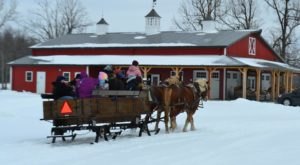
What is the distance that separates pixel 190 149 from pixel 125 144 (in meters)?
1.68

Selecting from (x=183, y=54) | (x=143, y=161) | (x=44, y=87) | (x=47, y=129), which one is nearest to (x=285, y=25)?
(x=183, y=54)

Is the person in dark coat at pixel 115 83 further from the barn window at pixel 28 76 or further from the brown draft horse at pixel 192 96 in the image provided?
the barn window at pixel 28 76

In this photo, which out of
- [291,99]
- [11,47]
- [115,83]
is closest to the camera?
[115,83]

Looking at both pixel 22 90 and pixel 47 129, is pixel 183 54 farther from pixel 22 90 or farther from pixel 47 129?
pixel 47 129

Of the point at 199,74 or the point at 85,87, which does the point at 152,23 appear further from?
the point at 85,87

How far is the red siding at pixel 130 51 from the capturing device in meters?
43.6

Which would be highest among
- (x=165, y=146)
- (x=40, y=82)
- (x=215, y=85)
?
(x=40, y=82)

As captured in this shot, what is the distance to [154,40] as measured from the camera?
46.9 m

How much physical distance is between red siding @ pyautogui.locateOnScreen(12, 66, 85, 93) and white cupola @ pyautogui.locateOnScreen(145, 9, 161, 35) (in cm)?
721

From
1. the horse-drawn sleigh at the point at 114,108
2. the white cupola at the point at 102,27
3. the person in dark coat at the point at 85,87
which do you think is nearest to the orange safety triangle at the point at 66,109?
the horse-drawn sleigh at the point at 114,108

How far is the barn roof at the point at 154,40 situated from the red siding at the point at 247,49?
57 centimetres

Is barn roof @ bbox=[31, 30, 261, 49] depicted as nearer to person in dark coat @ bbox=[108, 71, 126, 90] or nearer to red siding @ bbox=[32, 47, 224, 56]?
red siding @ bbox=[32, 47, 224, 56]

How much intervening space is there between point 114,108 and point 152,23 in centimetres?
3615

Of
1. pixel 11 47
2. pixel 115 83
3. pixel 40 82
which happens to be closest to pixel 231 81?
pixel 40 82
